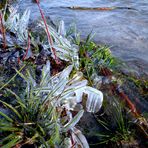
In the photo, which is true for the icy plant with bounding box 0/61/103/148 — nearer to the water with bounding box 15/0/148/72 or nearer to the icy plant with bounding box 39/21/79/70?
the icy plant with bounding box 39/21/79/70

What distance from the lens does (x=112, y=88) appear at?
226 centimetres

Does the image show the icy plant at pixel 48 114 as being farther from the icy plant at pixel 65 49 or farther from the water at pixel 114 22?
the water at pixel 114 22

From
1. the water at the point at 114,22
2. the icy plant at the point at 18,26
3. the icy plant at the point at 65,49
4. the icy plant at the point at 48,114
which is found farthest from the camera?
the water at the point at 114,22

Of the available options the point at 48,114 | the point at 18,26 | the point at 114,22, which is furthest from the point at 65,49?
the point at 114,22

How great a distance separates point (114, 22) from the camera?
12.4ft

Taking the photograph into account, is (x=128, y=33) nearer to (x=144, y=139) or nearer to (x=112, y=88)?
(x=112, y=88)

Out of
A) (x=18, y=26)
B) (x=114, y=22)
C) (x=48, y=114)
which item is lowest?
(x=114, y=22)

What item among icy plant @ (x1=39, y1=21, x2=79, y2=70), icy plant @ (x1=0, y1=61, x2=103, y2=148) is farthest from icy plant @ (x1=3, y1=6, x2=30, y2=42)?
icy plant @ (x1=0, y1=61, x2=103, y2=148)

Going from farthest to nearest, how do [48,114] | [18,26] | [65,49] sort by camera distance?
[18,26], [65,49], [48,114]

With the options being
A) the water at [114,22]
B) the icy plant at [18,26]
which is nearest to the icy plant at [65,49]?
the icy plant at [18,26]

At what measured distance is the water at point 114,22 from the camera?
9.71ft

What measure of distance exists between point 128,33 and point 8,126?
82.5 inches

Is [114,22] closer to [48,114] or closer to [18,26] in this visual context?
[18,26]

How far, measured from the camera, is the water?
9.71ft
